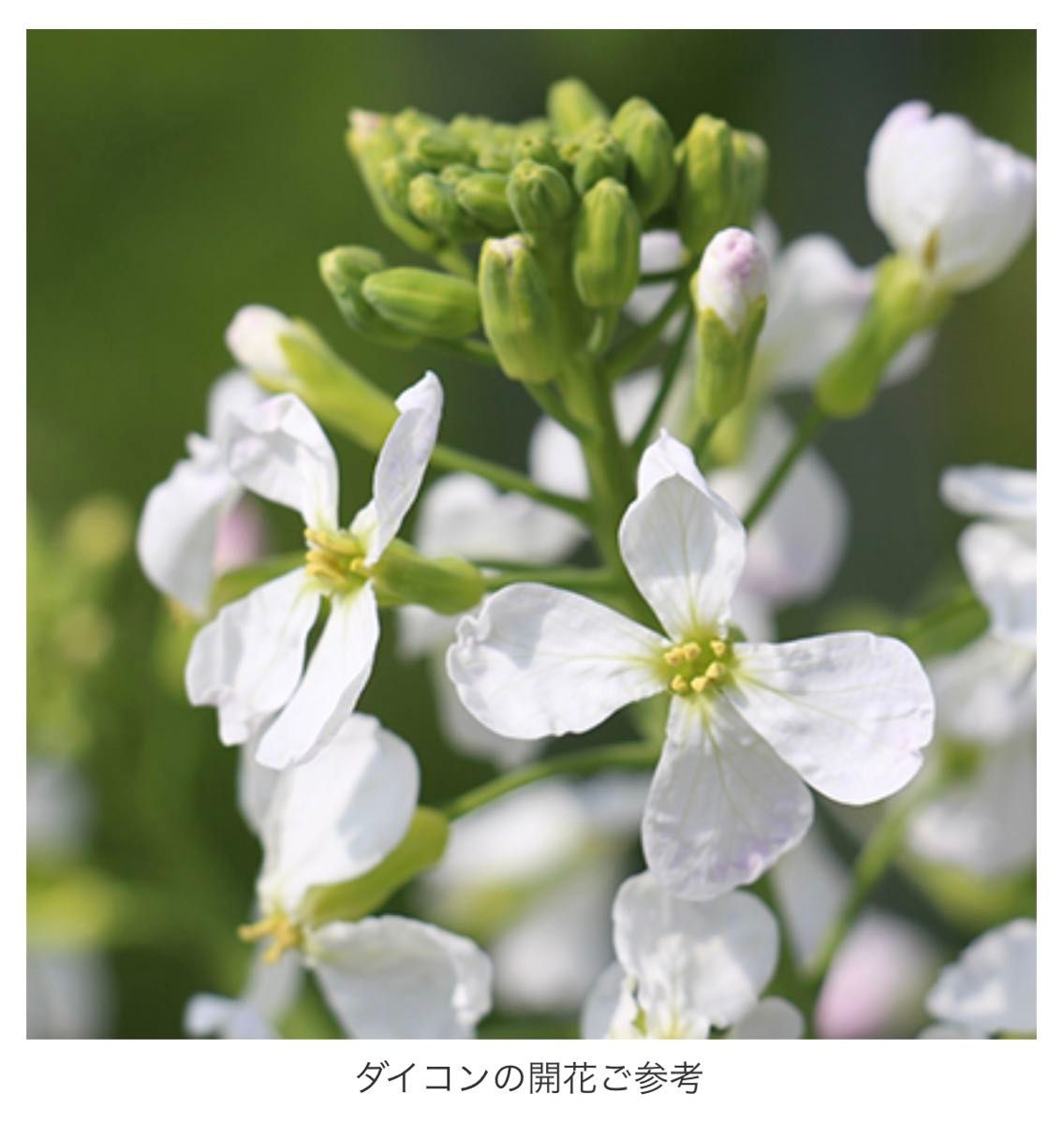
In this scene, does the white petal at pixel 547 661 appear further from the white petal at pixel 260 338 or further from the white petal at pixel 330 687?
the white petal at pixel 260 338

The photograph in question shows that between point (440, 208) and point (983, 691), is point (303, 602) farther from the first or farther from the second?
point (983, 691)

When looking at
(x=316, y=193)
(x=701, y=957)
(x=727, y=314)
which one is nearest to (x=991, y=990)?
(x=701, y=957)

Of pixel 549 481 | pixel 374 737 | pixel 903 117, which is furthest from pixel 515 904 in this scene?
pixel 903 117

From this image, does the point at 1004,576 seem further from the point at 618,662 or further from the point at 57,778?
the point at 57,778

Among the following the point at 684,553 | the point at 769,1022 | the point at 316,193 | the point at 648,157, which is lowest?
the point at 769,1022

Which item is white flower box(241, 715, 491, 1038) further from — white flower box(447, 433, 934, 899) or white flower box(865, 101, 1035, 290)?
white flower box(865, 101, 1035, 290)
